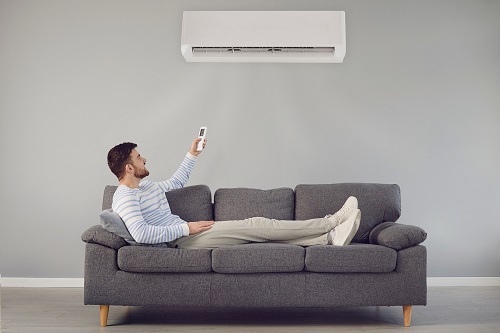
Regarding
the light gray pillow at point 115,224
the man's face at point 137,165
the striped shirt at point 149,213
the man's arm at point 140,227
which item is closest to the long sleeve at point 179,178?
the striped shirt at point 149,213

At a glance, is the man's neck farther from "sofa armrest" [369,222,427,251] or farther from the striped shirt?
"sofa armrest" [369,222,427,251]

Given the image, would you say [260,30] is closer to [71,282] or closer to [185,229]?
[185,229]

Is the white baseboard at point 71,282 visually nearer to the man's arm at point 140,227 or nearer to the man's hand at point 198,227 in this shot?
the man's arm at point 140,227

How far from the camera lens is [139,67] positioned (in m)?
5.34

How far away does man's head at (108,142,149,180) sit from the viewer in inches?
159

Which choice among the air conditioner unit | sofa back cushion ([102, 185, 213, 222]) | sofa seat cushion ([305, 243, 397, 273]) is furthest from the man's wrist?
the air conditioner unit

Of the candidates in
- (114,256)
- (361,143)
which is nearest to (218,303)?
(114,256)

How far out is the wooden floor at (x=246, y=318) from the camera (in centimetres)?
356

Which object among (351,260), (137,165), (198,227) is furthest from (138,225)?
(351,260)

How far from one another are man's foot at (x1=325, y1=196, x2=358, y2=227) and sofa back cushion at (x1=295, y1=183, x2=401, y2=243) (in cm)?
23

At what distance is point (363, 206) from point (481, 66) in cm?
193

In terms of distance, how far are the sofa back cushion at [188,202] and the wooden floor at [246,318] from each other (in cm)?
63

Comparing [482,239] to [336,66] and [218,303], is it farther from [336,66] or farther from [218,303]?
[218,303]

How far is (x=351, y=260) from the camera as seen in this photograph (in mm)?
3645
